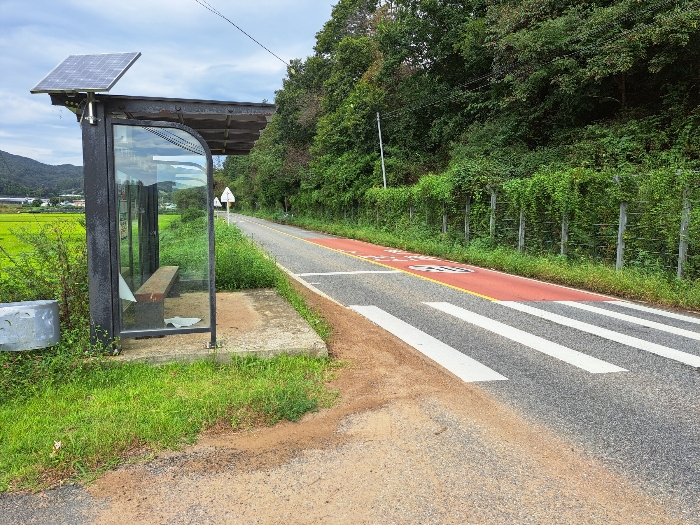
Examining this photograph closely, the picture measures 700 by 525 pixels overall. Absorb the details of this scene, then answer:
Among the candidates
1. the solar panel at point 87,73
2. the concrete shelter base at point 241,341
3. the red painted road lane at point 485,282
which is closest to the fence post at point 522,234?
the red painted road lane at point 485,282

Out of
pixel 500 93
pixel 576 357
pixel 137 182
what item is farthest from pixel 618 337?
pixel 500 93

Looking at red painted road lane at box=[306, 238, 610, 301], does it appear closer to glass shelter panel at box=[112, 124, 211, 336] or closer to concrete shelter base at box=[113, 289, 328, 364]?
concrete shelter base at box=[113, 289, 328, 364]

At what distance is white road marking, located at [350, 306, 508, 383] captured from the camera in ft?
18.5

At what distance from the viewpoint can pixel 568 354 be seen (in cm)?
643

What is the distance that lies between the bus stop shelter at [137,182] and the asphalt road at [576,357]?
3.07 m

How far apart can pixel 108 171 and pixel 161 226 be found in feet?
8.68

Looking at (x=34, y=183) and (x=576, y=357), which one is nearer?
(x=576, y=357)

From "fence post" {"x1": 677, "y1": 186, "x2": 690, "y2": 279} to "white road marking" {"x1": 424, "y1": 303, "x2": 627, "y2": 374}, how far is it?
5.19 m

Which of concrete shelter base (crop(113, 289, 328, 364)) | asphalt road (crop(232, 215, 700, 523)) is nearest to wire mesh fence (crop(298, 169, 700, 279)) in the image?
asphalt road (crop(232, 215, 700, 523))

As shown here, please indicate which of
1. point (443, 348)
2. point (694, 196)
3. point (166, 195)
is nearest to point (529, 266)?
point (694, 196)

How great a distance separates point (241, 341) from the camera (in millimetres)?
6066

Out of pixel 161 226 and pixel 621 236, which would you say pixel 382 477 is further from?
pixel 621 236

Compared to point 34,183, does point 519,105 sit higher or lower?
higher

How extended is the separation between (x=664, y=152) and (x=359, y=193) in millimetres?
19906
